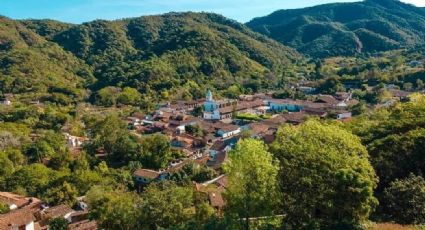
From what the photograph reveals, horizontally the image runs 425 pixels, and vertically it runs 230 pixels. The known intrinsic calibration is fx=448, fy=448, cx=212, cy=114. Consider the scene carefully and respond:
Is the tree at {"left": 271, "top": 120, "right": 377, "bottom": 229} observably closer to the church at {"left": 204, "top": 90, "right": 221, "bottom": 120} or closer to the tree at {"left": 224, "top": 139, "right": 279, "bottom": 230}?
the tree at {"left": 224, "top": 139, "right": 279, "bottom": 230}

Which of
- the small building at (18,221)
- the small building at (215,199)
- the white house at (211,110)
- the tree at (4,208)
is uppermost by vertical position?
the small building at (215,199)

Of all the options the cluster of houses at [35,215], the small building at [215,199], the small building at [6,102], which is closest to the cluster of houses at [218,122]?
the cluster of houses at [35,215]

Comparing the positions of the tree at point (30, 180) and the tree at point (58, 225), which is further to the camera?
the tree at point (30, 180)

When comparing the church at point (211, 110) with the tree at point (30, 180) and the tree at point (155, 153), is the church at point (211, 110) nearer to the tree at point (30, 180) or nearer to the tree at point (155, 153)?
the tree at point (155, 153)

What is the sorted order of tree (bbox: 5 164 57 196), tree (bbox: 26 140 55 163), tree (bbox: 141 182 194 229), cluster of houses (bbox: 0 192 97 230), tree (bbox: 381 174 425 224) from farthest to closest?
tree (bbox: 26 140 55 163), tree (bbox: 5 164 57 196), cluster of houses (bbox: 0 192 97 230), tree (bbox: 141 182 194 229), tree (bbox: 381 174 425 224)

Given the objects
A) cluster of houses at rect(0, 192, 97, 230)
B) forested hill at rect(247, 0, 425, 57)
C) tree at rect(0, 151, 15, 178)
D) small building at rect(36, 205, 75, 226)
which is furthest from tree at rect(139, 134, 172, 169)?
forested hill at rect(247, 0, 425, 57)

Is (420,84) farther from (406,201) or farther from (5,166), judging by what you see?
(406,201)
